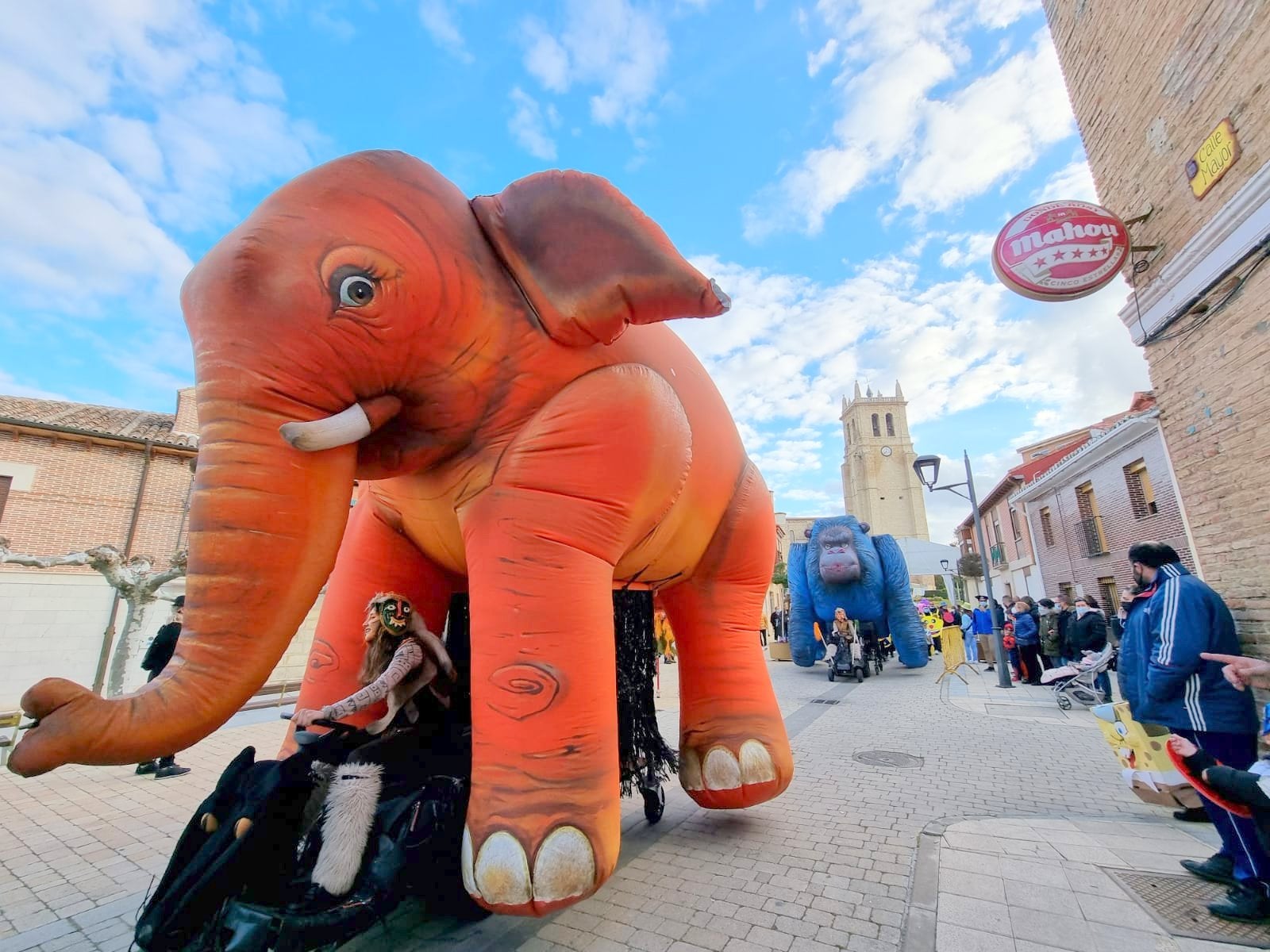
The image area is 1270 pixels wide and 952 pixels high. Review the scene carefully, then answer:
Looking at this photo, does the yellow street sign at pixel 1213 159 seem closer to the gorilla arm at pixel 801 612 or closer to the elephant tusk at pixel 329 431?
the elephant tusk at pixel 329 431

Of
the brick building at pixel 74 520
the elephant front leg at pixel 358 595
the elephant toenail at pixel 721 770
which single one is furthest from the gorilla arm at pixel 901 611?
the brick building at pixel 74 520

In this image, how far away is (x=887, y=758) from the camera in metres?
4.92

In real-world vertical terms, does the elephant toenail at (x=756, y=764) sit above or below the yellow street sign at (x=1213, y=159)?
below

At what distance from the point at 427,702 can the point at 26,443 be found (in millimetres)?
12523

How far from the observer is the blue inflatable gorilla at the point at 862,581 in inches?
362

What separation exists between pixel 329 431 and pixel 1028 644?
1083cm

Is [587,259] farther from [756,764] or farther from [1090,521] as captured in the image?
[1090,521]

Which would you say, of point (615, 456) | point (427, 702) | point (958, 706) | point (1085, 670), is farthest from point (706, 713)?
point (1085, 670)

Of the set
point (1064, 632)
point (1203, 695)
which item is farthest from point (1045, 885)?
point (1064, 632)

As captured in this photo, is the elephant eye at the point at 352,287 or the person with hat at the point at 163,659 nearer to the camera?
the elephant eye at the point at 352,287

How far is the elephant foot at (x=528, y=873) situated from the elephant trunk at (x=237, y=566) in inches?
32.9

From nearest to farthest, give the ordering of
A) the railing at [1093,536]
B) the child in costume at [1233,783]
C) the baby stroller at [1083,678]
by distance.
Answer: the child in costume at [1233,783], the baby stroller at [1083,678], the railing at [1093,536]

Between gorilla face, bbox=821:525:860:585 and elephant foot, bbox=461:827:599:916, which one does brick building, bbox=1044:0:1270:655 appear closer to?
elephant foot, bbox=461:827:599:916

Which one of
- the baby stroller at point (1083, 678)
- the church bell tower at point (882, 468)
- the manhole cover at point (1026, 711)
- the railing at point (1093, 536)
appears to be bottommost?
the manhole cover at point (1026, 711)
